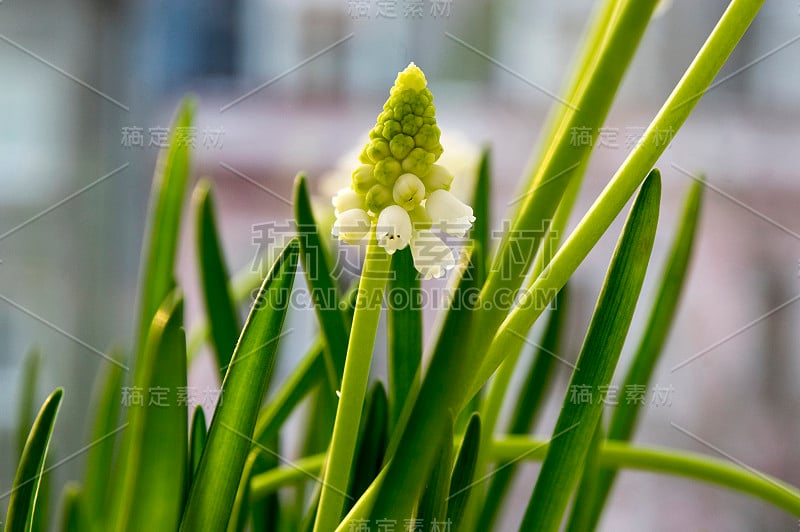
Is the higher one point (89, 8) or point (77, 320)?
point (89, 8)

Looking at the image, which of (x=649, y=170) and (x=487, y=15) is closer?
(x=649, y=170)

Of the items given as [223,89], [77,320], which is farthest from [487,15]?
[77,320]

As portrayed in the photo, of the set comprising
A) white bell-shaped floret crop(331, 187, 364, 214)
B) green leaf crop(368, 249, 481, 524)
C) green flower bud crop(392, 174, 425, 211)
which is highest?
green flower bud crop(392, 174, 425, 211)

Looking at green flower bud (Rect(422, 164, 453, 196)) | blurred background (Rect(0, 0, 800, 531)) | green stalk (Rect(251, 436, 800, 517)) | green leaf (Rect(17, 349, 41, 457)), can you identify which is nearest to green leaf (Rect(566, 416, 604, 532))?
green stalk (Rect(251, 436, 800, 517))

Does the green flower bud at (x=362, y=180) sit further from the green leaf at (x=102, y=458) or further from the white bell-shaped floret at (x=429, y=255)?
the green leaf at (x=102, y=458)

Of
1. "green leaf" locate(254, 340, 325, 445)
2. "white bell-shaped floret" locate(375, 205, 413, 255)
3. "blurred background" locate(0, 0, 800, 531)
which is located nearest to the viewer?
"white bell-shaped floret" locate(375, 205, 413, 255)

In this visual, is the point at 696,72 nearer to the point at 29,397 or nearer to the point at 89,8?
the point at 29,397

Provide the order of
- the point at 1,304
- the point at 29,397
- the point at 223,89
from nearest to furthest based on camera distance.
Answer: the point at 29,397 → the point at 1,304 → the point at 223,89

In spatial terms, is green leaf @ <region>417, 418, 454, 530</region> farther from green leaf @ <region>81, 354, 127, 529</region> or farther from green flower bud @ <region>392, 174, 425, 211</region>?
green leaf @ <region>81, 354, 127, 529</region>
